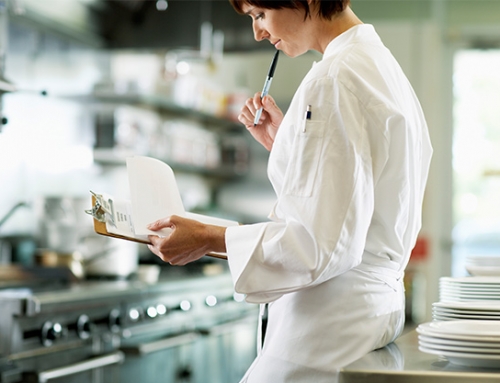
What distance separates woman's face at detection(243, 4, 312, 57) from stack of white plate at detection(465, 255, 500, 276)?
0.91m

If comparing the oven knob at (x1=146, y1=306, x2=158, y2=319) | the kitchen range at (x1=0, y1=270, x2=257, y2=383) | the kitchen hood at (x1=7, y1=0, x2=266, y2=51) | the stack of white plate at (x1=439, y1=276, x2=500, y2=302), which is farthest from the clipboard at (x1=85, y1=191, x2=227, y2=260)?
the kitchen hood at (x1=7, y1=0, x2=266, y2=51)

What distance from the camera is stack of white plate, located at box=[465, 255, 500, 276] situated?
205 centimetres

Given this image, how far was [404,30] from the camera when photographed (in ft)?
17.4

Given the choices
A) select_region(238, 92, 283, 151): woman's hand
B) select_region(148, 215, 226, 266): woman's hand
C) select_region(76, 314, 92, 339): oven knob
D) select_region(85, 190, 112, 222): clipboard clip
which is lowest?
select_region(76, 314, 92, 339): oven knob

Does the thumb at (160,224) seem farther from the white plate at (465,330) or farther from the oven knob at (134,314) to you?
the oven knob at (134,314)

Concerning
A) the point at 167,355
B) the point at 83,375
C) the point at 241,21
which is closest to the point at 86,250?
the point at 167,355

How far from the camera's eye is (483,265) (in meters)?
2.21

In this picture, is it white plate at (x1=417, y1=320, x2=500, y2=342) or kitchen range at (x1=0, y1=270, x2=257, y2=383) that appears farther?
kitchen range at (x1=0, y1=270, x2=257, y2=383)

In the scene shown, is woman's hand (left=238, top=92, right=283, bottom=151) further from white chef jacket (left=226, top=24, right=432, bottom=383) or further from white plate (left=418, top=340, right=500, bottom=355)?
white plate (left=418, top=340, right=500, bottom=355)

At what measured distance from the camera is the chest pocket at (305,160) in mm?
1243

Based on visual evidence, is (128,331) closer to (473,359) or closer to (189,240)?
(189,240)

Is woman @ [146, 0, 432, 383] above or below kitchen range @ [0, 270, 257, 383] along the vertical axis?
above

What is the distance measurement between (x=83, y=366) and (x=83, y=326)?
150 mm

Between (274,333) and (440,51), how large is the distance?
4447mm
